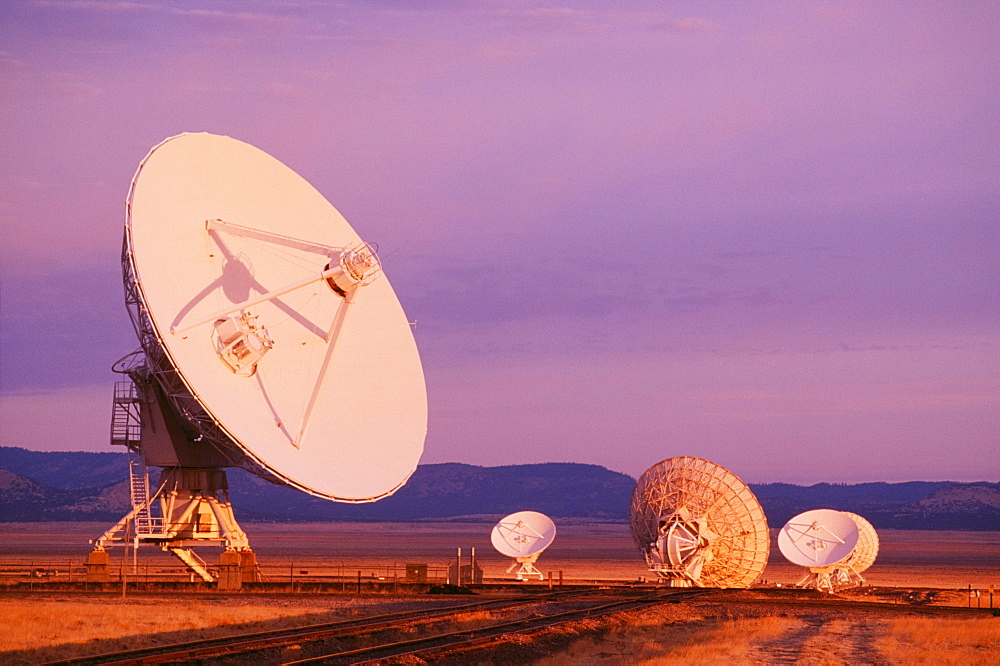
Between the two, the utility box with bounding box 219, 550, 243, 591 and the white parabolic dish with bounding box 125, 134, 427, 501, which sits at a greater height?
the white parabolic dish with bounding box 125, 134, 427, 501

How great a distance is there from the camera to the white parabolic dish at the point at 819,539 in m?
52.3

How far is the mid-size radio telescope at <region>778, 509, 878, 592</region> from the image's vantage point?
5231 centimetres

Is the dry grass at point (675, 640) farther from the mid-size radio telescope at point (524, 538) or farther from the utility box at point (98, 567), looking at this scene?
the mid-size radio telescope at point (524, 538)

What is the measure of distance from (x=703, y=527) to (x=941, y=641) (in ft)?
61.3

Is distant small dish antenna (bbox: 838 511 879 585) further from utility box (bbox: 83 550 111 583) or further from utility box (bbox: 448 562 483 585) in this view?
utility box (bbox: 83 550 111 583)

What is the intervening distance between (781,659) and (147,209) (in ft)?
63.8

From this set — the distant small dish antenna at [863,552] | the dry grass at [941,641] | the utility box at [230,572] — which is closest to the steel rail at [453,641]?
the dry grass at [941,641]

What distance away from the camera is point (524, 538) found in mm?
57625

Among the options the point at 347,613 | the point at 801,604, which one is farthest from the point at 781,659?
the point at 801,604

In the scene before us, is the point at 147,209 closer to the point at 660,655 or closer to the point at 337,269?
the point at 337,269

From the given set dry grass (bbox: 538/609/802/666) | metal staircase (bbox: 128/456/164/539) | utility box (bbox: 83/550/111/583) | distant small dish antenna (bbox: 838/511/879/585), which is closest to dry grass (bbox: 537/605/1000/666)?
dry grass (bbox: 538/609/802/666)

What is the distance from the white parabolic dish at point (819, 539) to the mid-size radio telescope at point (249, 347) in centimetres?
2176

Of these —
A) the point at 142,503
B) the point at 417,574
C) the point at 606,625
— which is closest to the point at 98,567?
the point at 142,503

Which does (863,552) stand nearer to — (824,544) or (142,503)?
(824,544)
